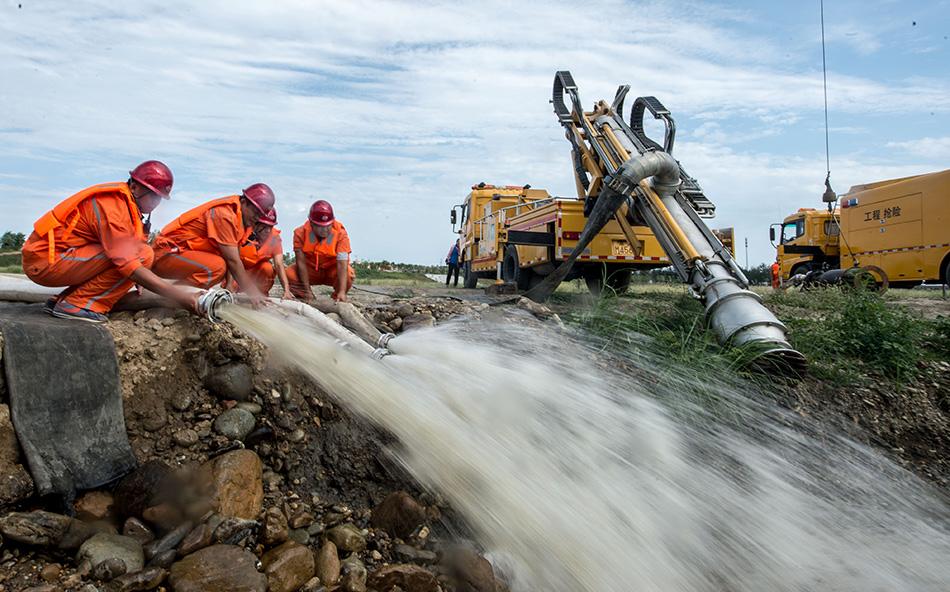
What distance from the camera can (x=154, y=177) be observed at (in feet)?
13.5

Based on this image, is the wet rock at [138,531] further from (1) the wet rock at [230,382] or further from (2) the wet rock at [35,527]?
(1) the wet rock at [230,382]

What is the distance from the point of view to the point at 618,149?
28.6 ft

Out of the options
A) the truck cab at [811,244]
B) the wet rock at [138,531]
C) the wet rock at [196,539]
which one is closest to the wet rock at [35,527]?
the wet rock at [138,531]

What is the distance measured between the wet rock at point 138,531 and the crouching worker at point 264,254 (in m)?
2.65

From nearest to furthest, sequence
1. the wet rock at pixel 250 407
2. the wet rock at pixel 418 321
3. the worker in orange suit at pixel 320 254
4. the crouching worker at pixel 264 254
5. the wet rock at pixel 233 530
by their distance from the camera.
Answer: the wet rock at pixel 233 530, the wet rock at pixel 250 407, the crouching worker at pixel 264 254, the wet rock at pixel 418 321, the worker in orange suit at pixel 320 254

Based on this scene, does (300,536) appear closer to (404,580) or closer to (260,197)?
(404,580)

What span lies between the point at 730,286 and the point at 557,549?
11.7ft

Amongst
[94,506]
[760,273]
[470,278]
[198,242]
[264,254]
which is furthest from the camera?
[760,273]

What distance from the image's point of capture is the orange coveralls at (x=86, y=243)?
3826 mm

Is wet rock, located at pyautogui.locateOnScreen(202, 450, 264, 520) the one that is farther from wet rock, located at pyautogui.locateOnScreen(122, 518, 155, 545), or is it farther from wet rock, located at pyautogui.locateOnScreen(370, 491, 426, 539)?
wet rock, located at pyautogui.locateOnScreen(370, 491, 426, 539)

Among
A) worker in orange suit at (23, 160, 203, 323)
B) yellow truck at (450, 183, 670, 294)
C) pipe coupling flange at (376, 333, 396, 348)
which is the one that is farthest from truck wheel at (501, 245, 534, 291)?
worker in orange suit at (23, 160, 203, 323)

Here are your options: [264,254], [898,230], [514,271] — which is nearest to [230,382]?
[264,254]

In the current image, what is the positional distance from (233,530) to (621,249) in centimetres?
782

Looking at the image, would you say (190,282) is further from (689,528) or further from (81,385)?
(689,528)
